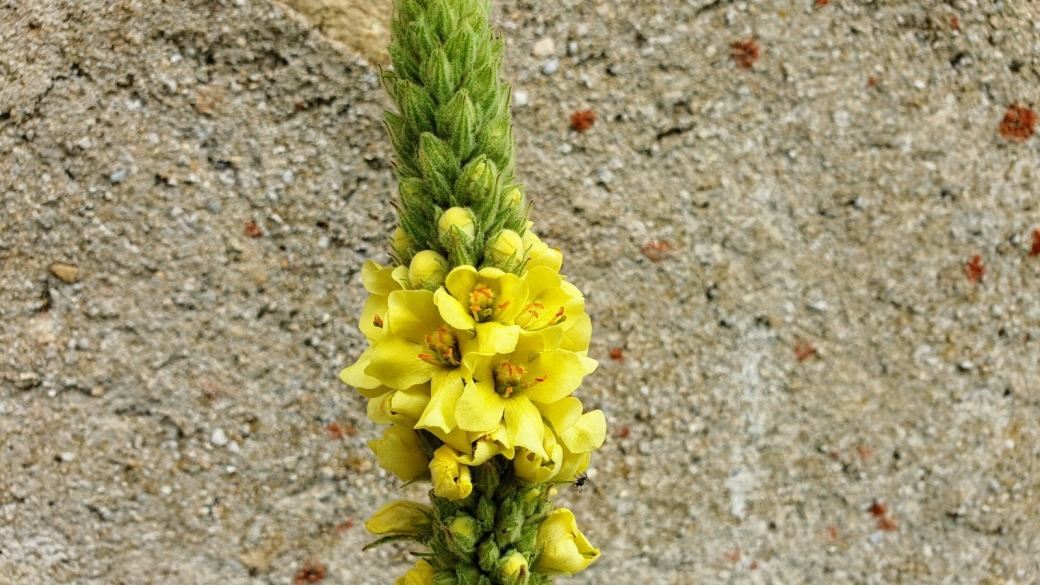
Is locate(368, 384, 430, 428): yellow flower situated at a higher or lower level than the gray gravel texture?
higher

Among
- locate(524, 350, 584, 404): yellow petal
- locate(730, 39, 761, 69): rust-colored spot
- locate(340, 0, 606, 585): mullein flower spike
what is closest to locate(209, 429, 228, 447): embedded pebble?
locate(340, 0, 606, 585): mullein flower spike

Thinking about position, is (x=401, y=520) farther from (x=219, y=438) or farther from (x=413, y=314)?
(x=219, y=438)

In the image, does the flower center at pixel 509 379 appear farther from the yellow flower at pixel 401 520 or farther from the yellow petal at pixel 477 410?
the yellow flower at pixel 401 520

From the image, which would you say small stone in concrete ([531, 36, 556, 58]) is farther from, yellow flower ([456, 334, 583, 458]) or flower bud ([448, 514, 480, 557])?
flower bud ([448, 514, 480, 557])

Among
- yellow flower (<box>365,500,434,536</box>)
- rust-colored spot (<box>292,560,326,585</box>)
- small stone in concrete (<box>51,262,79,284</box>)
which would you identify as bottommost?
rust-colored spot (<box>292,560,326,585</box>)

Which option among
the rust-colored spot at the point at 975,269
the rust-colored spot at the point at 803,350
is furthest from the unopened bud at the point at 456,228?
the rust-colored spot at the point at 975,269

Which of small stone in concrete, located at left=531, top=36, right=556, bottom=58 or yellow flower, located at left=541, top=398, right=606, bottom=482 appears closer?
yellow flower, located at left=541, top=398, right=606, bottom=482
